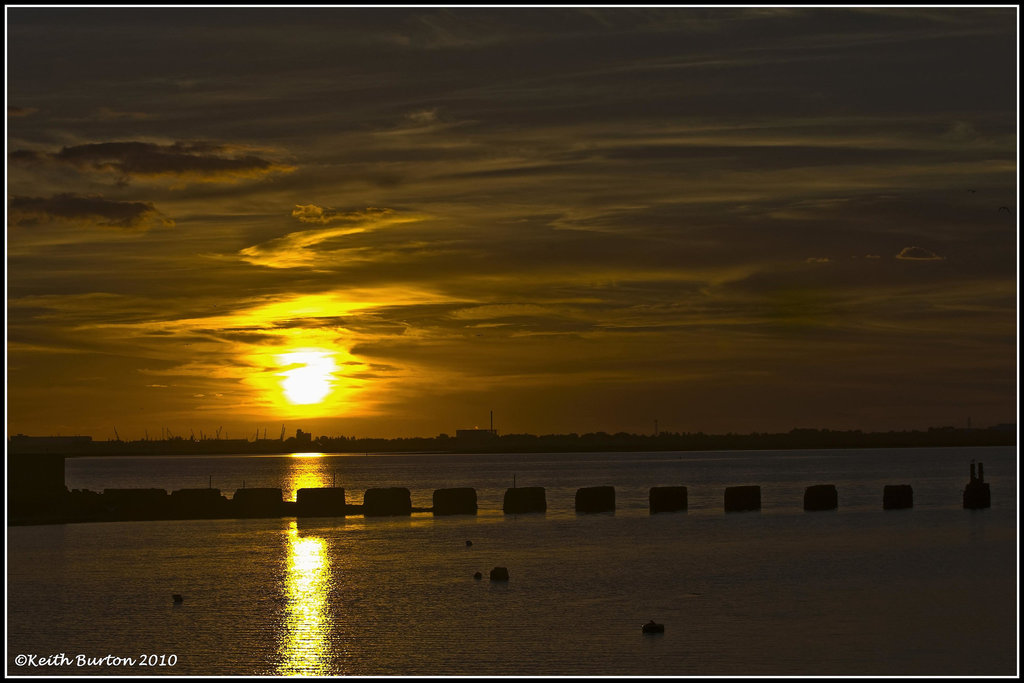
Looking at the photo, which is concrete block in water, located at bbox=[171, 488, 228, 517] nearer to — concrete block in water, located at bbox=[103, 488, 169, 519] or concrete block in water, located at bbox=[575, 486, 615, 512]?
concrete block in water, located at bbox=[103, 488, 169, 519]

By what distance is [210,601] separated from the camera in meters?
54.7

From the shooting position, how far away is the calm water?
40.3 metres

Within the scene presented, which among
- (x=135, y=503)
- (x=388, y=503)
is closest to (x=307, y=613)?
(x=388, y=503)

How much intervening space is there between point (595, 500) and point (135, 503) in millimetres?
38880

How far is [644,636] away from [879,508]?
79025mm

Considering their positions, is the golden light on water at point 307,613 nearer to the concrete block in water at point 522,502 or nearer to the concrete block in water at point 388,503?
the concrete block in water at point 388,503

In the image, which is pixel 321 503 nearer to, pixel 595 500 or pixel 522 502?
Answer: pixel 522 502

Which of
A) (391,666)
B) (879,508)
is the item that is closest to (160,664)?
(391,666)

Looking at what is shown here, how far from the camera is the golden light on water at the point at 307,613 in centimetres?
3928

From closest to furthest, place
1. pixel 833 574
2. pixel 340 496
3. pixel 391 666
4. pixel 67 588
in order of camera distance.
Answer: pixel 391 666 → pixel 67 588 → pixel 833 574 → pixel 340 496

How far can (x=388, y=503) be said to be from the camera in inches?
4011

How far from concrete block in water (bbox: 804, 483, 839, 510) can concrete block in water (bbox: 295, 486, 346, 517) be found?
41297 millimetres

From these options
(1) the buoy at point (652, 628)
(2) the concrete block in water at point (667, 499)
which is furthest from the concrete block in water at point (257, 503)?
(1) the buoy at point (652, 628)

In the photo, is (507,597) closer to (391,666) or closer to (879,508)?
(391,666)
